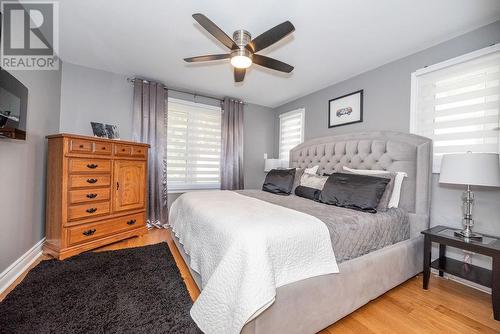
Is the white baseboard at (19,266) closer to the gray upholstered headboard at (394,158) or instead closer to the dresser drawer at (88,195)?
the dresser drawer at (88,195)

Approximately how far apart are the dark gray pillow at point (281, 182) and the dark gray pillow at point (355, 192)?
68cm

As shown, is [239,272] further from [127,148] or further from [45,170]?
[45,170]

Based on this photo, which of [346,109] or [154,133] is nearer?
[346,109]

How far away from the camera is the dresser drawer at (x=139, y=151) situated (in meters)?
2.94

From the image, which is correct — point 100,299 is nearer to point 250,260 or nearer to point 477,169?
point 250,260

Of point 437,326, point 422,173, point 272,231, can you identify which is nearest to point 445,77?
point 422,173

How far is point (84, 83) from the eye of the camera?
10.00 feet

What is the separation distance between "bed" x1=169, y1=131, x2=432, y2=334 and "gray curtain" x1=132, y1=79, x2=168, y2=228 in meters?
1.57

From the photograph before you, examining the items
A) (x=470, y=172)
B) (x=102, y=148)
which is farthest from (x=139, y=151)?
(x=470, y=172)

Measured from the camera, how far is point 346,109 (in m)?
3.18

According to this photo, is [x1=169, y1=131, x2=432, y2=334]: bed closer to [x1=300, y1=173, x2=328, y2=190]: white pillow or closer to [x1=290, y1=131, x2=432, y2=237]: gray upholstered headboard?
[x1=290, y1=131, x2=432, y2=237]: gray upholstered headboard

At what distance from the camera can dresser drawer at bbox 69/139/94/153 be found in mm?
2320

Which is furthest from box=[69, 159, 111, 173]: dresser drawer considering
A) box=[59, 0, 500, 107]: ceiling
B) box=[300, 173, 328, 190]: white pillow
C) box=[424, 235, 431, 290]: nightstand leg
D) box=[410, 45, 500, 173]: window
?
box=[410, 45, 500, 173]: window

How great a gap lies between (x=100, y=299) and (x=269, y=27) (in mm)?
2772
